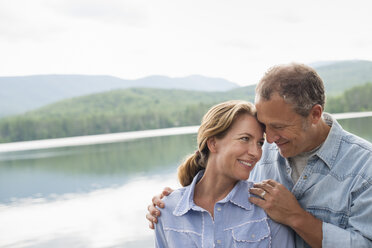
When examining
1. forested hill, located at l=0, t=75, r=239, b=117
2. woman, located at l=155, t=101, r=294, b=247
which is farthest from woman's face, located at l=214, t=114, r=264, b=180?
forested hill, located at l=0, t=75, r=239, b=117

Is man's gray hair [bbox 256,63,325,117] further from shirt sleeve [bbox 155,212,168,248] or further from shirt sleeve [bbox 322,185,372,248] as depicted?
shirt sleeve [bbox 155,212,168,248]

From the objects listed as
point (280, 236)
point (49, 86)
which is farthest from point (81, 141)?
point (49, 86)

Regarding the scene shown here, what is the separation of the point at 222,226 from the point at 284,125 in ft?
1.78

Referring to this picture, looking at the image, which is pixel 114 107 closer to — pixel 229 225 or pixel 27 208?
pixel 27 208

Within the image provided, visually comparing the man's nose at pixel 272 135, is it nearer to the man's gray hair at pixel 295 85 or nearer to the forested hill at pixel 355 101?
the man's gray hair at pixel 295 85

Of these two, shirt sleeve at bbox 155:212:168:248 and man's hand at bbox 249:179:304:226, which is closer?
man's hand at bbox 249:179:304:226

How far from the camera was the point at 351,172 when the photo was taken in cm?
177

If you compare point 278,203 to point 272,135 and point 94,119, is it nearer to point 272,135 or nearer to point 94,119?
point 272,135

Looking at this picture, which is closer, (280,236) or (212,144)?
(280,236)

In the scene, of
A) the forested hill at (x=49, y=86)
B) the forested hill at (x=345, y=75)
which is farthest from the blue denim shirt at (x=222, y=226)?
the forested hill at (x=49, y=86)

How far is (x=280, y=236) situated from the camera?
180 cm

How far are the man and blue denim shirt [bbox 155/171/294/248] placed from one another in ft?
0.18

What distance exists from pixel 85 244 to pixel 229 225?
4.96m

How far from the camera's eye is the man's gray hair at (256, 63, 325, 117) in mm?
1777
